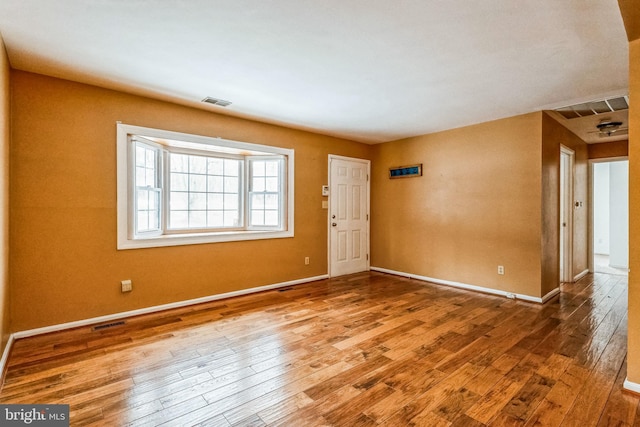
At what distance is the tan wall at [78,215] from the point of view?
2725mm

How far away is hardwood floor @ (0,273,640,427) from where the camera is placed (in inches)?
69.7

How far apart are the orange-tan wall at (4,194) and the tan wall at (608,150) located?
798 centimetres

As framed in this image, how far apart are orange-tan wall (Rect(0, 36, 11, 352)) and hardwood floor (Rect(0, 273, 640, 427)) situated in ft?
1.09

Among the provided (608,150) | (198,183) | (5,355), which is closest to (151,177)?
(198,183)

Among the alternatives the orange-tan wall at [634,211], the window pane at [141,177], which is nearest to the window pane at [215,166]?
the window pane at [141,177]

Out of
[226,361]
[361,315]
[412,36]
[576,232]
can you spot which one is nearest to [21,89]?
[226,361]

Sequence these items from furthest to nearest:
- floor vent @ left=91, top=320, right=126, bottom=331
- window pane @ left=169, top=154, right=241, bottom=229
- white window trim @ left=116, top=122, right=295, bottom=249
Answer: window pane @ left=169, top=154, right=241, bottom=229 → white window trim @ left=116, top=122, right=295, bottom=249 → floor vent @ left=91, top=320, right=126, bottom=331

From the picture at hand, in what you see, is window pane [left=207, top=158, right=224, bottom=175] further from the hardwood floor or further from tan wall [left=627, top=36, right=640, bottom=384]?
tan wall [left=627, top=36, right=640, bottom=384]

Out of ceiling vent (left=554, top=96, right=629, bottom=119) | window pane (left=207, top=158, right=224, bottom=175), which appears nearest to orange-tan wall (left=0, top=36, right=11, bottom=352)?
window pane (left=207, top=158, right=224, bottom=175)

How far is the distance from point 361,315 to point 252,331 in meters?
1.22

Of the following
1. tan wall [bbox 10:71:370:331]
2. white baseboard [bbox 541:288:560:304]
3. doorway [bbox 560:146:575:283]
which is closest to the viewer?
tan wall [bbox 10:71:370:331]

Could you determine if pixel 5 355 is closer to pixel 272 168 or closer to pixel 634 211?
pixel 272 168

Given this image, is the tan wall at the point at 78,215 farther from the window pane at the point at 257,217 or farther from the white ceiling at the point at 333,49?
the window pane at the point at 257,217

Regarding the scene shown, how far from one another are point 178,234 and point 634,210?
4382mm
